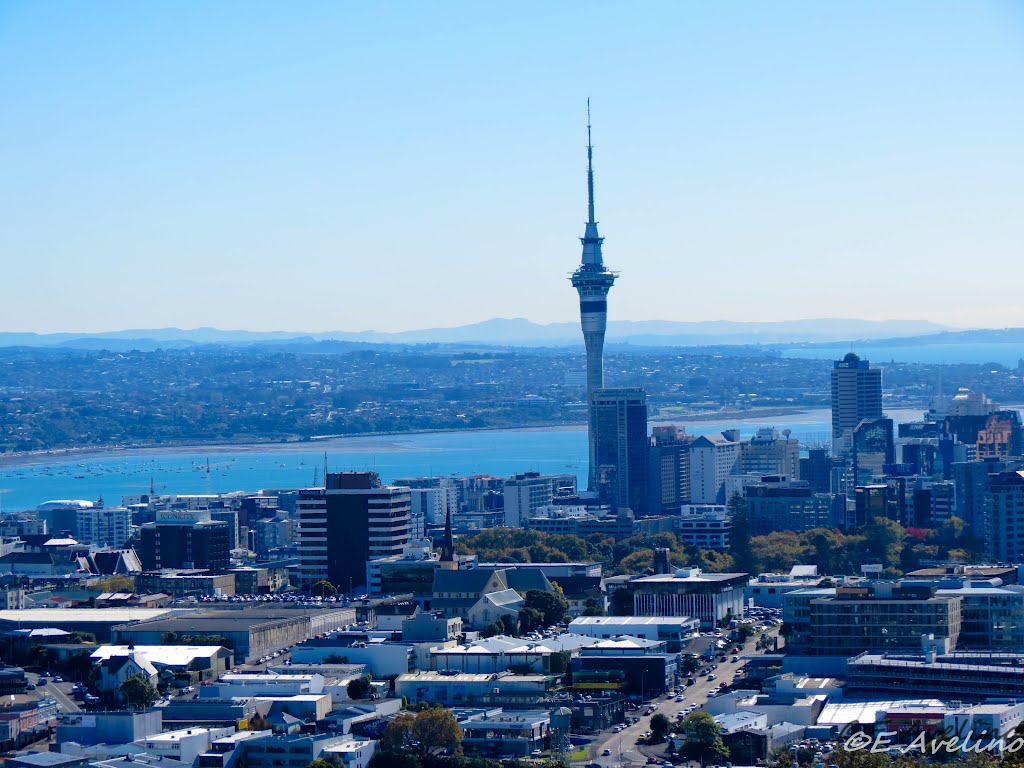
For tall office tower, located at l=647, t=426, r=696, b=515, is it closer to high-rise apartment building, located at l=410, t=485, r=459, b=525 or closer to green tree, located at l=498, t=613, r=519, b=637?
high-rise apartment building, located at l=410, t=485, r=459, b=525

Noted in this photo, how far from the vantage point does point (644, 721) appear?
30.1 m

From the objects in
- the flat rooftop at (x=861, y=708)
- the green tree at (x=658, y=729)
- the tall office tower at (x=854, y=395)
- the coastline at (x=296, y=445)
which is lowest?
the coastline at (x=296, y=445)

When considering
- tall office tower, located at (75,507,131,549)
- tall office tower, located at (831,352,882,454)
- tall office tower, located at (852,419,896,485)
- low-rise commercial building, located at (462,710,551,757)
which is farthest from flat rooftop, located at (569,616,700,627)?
tall office tower, located at (831,352,882,454)

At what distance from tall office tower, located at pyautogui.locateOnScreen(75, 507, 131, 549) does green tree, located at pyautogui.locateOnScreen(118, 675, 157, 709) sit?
114ft

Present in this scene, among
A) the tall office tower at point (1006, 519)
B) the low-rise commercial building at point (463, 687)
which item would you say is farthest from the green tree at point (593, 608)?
the tall office tower at point (1006, 519)

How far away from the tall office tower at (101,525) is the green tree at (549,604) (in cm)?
2835

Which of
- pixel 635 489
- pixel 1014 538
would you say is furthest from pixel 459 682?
pixel 635 489

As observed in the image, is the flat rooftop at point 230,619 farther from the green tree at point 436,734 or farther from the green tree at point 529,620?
the green tree at point 436,734

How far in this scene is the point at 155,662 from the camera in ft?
111

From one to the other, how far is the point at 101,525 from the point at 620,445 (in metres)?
16.2

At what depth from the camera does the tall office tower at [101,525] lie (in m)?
66.6

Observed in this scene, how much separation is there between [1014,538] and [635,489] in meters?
24.2

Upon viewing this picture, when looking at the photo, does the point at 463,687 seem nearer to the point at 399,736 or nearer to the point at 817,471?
the point at 399,736

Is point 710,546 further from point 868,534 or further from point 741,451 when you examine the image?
point 741,451
